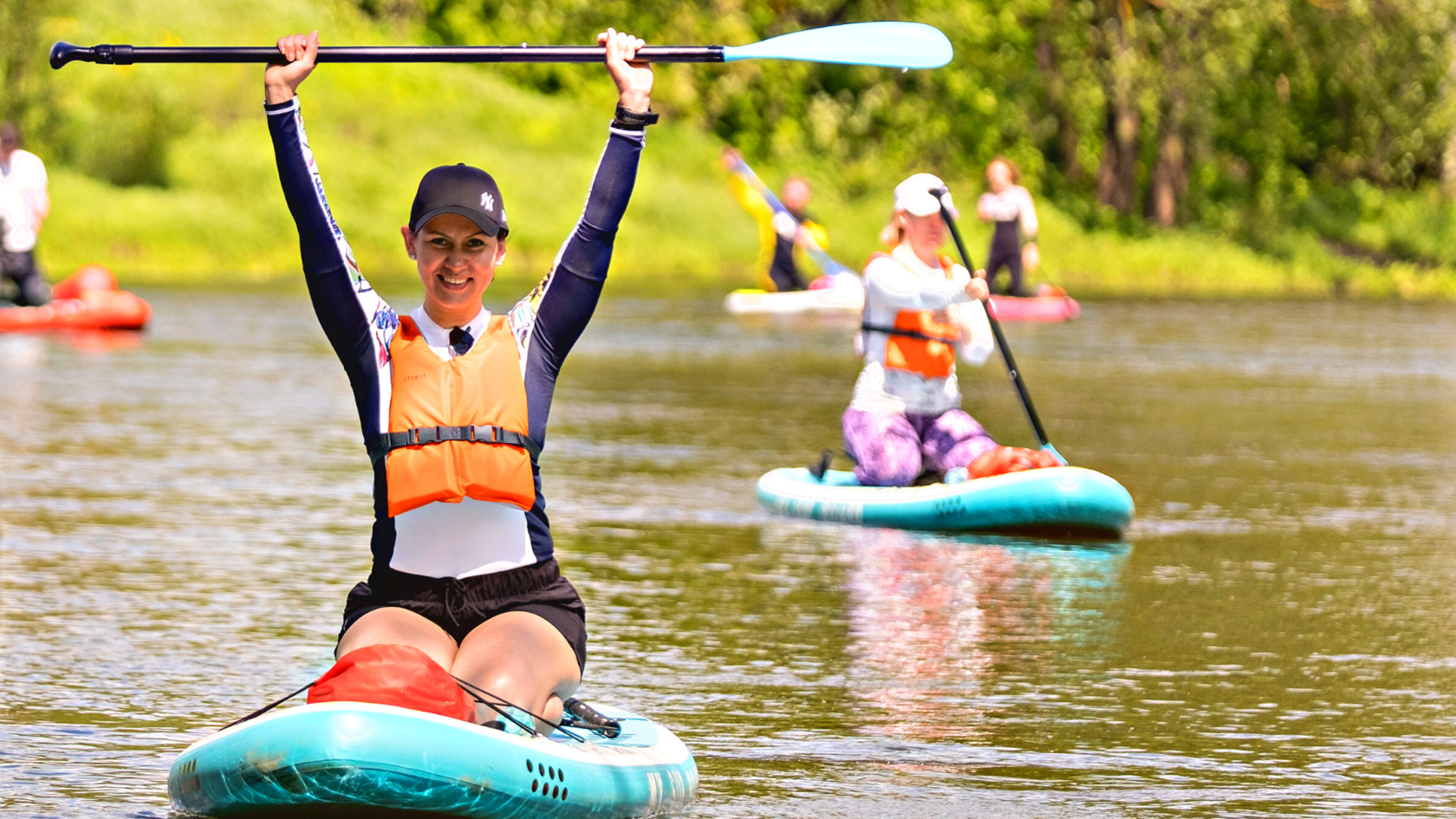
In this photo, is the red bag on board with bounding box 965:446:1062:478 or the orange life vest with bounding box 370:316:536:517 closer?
the orange life vest with bounding box 370:316:536:517

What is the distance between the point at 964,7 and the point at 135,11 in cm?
1575

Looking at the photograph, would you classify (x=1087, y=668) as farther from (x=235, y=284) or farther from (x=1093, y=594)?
(x=235, y=284)

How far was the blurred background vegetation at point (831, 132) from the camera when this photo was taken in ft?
137

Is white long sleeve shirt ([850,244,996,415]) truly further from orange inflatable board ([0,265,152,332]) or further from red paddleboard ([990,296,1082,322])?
red paddleboard ([990,296,1082,322])

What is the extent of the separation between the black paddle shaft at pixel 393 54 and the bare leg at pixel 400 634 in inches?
51.7

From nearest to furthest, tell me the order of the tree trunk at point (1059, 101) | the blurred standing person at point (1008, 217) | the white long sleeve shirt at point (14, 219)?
the white long sleeve shirt at point (14, 219) < the blurred standing person at point (1008, 217) < the tree trunk at point (1059, 101)

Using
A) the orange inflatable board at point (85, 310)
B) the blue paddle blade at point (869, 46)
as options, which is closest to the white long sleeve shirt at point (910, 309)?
the blue paddle blade at point (869, 46)

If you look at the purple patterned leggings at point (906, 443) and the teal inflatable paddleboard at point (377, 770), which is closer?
the teal inflatable paddleboard at point (377, 770)

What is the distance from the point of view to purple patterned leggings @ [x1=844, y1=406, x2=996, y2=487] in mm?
12852

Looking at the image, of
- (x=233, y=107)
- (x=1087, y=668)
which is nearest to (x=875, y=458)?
(x=1087, y=668)

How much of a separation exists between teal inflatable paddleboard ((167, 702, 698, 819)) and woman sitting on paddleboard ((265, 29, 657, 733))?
232mm

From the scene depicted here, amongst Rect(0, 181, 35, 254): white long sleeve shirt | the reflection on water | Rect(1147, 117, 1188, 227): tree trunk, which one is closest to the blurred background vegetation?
Rect(1147, 117, 1188, 227): tree trunk

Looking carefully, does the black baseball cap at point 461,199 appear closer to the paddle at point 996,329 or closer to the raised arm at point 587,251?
the raised arm at point 587,251

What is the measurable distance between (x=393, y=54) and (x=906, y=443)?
690 cm
